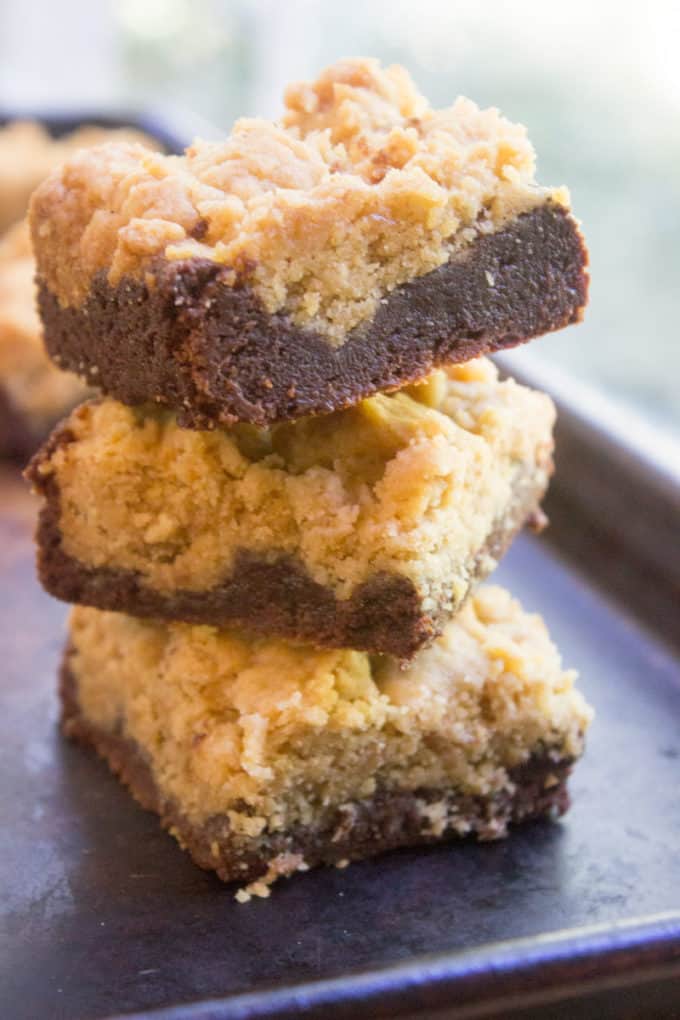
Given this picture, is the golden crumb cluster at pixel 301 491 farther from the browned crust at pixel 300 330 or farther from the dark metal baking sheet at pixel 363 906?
the dark metal baking sheet at pixel 363 906

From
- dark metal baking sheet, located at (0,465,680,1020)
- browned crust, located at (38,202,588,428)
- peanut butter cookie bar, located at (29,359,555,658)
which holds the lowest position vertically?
dark metal baking sheet, located at (0,465,680,1020)

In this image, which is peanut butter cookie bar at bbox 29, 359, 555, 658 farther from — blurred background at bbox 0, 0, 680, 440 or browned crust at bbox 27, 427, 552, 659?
blurred background at bbox 0, 0, 680, 440

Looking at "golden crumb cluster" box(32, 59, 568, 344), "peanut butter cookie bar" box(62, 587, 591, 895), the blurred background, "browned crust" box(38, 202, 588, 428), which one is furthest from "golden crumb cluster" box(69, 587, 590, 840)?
the blurred background

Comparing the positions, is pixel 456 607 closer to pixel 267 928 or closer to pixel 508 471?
pixel 508 471

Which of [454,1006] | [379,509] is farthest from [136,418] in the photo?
[454,1006]

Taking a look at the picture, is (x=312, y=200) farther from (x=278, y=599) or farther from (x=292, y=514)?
(x=278, y=599)

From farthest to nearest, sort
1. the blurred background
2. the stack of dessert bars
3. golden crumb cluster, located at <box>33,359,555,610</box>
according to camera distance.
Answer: the blurred background
golden crumb cluster, located at <box>33,359,555,610</box>
the stack of dessert bars

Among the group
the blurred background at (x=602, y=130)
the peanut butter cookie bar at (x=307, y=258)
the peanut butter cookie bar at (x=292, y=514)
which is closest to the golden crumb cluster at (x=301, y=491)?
the peanut butter cookie bar at (x=292, y=514)
